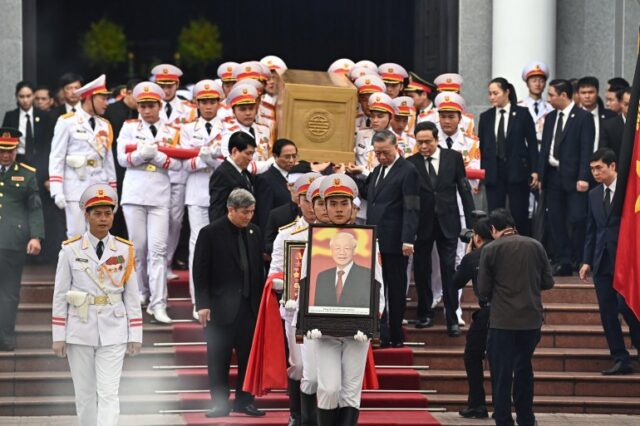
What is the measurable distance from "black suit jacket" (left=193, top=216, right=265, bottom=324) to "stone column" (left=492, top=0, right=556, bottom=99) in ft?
23.1

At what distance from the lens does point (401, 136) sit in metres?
17.1

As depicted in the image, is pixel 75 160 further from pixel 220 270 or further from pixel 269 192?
pixel 220 270

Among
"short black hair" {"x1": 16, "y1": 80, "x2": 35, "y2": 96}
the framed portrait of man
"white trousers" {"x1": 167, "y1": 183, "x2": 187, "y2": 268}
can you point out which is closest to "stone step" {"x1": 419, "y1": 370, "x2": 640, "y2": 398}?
"white trousers" {"x1": 167, "y1": 183, "x2": 187, "y2": 268}

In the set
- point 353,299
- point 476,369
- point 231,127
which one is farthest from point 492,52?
point 353,299

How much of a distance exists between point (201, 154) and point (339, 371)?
4.48m

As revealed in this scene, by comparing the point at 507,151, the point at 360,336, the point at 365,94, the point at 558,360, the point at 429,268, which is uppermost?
the point at 365,94

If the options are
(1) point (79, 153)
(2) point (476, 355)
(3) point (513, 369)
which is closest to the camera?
(3) point (513, 369)

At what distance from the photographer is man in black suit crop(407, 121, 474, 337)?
16.1m

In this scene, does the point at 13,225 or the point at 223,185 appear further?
the point at 13,225

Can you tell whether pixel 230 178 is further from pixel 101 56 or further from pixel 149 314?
pixel 101 56

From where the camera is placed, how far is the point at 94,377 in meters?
12.7

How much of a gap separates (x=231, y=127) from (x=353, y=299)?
15.1 feet

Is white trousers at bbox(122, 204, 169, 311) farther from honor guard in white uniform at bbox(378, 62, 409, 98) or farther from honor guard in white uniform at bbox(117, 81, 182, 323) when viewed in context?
honor guard in white uniform at bbox(378, 62, 409, 98)

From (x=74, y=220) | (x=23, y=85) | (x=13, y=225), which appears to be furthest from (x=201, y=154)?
(x=23, y=85)
